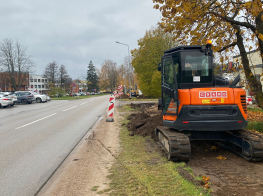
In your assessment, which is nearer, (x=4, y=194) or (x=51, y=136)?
(x=4, y=194)

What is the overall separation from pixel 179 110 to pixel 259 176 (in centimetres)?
215

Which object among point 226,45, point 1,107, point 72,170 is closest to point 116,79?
point 1,107

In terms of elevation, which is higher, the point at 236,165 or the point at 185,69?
the point at 185,69

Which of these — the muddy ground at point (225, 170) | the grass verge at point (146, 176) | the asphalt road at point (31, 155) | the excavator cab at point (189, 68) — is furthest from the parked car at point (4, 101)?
the excavator cab at point (189, 68)

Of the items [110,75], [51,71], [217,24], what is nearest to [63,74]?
[51,71]

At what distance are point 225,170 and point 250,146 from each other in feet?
2.92

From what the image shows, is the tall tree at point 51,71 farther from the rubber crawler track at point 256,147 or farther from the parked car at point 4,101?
the rubber crawler track at point 256,147

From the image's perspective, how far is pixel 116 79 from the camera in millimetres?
99625

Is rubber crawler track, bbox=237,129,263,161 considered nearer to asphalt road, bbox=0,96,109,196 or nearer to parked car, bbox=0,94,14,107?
asphalt road, bbox=0,96,109,196

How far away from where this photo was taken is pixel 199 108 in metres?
5.70

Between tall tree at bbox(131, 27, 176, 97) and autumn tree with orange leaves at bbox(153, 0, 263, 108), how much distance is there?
26840mm

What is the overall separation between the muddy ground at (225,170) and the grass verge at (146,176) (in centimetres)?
44

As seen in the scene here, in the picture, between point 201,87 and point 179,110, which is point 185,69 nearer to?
point 201,87

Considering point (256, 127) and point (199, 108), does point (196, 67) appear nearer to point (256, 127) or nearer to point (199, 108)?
point (199, 108)
